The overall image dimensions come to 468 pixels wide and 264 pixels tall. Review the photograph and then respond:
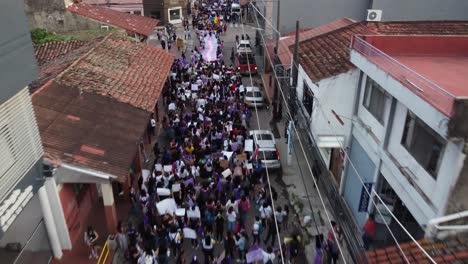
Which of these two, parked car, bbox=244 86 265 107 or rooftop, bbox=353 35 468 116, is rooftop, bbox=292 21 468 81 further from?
parked car, bbox=244 86 265 107

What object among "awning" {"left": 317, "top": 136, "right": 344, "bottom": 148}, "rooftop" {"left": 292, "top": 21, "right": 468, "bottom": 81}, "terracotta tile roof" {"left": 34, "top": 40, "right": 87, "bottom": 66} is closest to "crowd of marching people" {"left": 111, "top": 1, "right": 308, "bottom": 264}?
"awning" {"left": 317, "top": 136, "right": 344, "bottom": 148}

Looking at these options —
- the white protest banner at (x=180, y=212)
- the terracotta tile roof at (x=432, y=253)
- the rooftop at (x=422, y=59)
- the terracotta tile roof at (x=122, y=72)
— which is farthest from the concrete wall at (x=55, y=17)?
the terracotta tile roof at (x=432, y=253)

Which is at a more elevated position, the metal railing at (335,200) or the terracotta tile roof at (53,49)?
the terracotta tile roof at (53,49)

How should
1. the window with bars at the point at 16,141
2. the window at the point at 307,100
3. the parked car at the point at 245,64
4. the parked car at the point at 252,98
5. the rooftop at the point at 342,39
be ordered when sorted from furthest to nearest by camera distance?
the parked car at the point at 245,64 → the parked car at the point at 252,98 → the window at the point at 307,100 → the rooftop at the point at 342,39 → the window with bars at the point at 16,141

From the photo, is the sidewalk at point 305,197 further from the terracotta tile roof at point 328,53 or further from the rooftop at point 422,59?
the rooftop at point 422,59

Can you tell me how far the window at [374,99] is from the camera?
1203 centimetres

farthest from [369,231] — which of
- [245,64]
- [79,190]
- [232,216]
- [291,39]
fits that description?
[245,64]

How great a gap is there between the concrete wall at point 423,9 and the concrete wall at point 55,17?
20.1m

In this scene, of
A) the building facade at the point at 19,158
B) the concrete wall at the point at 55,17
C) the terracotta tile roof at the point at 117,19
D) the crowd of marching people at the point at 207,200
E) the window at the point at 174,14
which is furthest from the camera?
the window at the point at 174,14

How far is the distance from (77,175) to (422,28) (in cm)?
1454

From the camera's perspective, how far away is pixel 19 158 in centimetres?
948

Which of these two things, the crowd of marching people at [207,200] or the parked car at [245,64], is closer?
the crowd of marching people at [207,200]

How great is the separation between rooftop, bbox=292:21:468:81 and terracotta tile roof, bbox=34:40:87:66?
14075 mm

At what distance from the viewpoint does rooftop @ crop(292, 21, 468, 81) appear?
15312 mm
